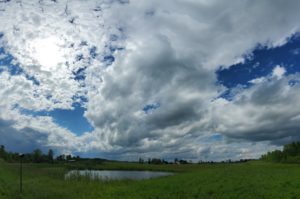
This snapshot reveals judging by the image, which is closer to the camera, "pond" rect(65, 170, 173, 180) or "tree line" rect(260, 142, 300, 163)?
"pond" rect(65, 170, 173, 180)

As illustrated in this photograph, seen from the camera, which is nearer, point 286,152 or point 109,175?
point 109,175

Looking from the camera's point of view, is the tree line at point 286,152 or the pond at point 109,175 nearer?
the pond at point 109,175

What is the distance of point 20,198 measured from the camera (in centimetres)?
3155

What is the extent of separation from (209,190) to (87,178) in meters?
37.3

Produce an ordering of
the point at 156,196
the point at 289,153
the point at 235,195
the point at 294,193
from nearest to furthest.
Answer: the point at 294,193
the point at 235,195
the point at 156,196
the point at 289,153

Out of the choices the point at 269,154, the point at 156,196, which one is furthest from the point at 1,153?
the point at 156,196

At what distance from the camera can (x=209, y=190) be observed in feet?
112

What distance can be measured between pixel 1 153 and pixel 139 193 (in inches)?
5363

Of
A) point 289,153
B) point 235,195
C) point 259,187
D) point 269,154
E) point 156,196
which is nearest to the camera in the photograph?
point 235,195

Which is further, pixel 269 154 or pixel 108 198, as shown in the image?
pixel 269 154

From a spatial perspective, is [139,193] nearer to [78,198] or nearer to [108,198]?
[108,198]

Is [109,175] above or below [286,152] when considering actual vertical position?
below

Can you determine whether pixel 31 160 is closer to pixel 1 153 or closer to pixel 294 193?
pixel 1 153

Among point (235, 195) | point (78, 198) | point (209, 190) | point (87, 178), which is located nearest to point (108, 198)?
point (78, 198)
